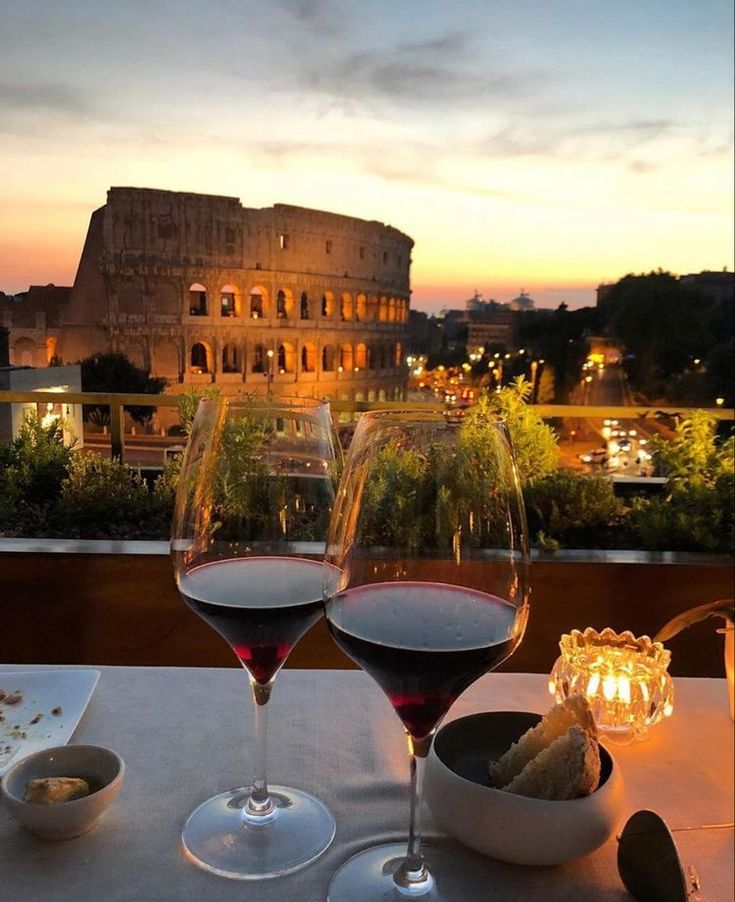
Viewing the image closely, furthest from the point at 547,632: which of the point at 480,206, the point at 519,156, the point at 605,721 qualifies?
the point at 480,206

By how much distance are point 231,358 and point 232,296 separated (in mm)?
1123

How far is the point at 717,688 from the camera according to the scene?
3.26 feet

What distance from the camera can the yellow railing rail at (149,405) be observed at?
10.9 feet

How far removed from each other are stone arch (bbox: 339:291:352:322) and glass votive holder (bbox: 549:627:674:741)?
7677 mm

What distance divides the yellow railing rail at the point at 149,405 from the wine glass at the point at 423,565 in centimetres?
268

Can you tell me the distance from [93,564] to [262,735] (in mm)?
2213

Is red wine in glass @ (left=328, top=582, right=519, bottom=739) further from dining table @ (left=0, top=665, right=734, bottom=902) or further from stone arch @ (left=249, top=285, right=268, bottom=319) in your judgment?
stone arch @ (left=249, top=285, right=268, bottom=319)

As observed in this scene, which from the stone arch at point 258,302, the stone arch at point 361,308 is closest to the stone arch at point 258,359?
the stone arch at point 258,302

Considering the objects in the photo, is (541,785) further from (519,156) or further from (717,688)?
(519,156)

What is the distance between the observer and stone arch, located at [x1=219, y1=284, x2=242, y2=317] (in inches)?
251

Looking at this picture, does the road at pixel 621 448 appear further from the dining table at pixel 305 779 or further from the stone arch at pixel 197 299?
the stone arch at pixel 197 299

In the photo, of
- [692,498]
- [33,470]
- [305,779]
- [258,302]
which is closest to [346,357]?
[258,302]

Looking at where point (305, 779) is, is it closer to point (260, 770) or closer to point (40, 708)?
point (260, 770)

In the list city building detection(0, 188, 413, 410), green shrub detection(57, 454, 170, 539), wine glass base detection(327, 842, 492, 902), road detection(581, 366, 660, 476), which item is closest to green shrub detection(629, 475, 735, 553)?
road detection(581, 366, 660, 476)
